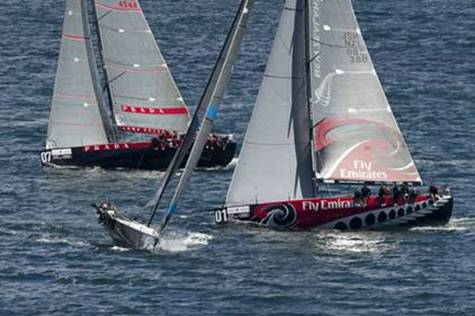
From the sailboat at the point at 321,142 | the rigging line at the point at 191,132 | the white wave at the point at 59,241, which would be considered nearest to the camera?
the rigging line at the point at 191,132

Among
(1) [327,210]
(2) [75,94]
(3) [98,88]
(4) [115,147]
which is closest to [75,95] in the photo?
(2) [75,94]

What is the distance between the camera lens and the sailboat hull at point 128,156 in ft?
453

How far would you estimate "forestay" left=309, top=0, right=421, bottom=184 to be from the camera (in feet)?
388

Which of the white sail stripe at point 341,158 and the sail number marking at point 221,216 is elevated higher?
the white sail stripe at point 341,158

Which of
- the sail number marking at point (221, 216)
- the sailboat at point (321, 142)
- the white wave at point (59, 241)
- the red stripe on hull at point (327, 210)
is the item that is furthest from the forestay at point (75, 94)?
the red stripe on hull at point (327, 210)

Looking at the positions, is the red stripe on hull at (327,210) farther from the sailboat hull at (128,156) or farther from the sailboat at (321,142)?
the sailboat hull at (128,156)

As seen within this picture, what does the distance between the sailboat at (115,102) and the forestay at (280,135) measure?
63.5 feet

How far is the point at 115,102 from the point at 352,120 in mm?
28228

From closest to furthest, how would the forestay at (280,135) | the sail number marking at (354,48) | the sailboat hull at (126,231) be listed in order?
the sailboat hull at (126,231), the forestay at (280,135), the sail number marking at (354,48)

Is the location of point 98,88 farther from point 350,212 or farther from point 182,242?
point 350,212

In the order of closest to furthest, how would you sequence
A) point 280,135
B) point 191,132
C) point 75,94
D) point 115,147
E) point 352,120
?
point 191,132 < point 280,135 < point 352,120 < point 115,147 < point 75,94

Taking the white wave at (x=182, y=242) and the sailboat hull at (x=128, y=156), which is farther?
the sailboat hull at (x=128, y=156)

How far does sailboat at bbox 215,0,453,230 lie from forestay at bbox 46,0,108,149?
24.9 m

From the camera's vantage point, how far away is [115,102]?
142250 millimetres
